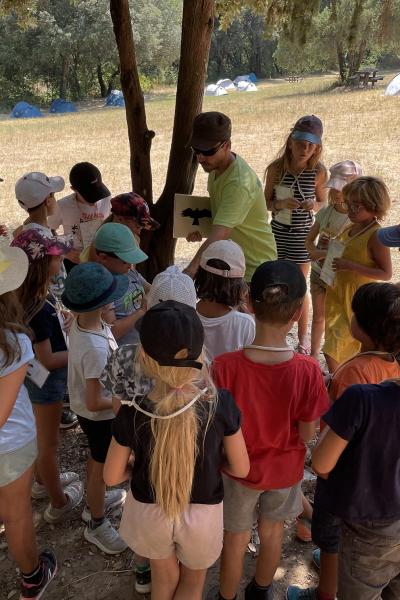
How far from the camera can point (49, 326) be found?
2232mm

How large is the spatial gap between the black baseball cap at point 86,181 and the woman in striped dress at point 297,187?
1255 millimetres

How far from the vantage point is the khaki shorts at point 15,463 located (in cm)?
178

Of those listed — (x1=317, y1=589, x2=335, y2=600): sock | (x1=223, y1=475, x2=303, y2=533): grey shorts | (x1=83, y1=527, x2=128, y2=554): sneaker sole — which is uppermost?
(x1=223, y1=475, x2=303, y2=533): grey shorts

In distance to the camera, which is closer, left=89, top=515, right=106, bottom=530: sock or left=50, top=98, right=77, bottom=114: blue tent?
left=89, top=515, right=106, bottom=530: sock

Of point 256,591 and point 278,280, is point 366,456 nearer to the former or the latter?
point 278,280

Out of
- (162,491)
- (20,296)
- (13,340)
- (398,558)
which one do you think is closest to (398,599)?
(398,558)

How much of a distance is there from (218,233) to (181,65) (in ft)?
5.12

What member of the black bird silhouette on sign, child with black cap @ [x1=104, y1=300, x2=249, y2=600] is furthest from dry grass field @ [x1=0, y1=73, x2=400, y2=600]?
the black bird silhouette on sign

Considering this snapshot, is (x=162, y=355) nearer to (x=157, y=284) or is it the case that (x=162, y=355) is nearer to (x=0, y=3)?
(x=157, y=284)

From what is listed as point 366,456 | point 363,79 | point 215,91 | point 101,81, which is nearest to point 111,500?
point 366,456

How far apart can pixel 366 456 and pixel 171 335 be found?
0.72 meters

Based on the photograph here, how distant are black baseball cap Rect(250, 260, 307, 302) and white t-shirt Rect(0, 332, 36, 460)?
79 cm

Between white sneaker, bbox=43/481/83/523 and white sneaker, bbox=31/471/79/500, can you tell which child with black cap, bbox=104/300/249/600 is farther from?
white sneaker, bbox=31/471/79/500

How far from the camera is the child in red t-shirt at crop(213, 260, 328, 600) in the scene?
1.70 metres
